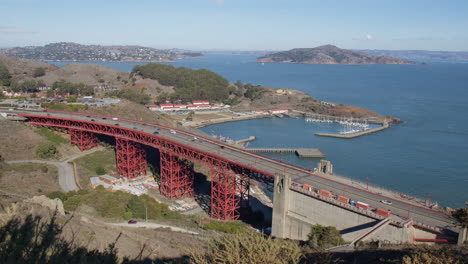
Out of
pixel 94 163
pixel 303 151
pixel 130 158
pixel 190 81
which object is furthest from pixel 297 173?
pixel 190 81

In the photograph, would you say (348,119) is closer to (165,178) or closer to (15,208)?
(165,178)

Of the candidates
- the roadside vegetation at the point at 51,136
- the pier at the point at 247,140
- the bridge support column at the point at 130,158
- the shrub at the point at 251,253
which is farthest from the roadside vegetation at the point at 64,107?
the shrub at the point at 251,253

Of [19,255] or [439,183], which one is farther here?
[439,183]

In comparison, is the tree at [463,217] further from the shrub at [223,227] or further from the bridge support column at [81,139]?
the bridge support column at [81,139]

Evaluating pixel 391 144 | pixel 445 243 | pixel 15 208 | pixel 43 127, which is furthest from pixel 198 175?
pixel 391 144

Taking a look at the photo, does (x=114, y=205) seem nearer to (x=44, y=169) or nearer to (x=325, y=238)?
(x=44, y=169)

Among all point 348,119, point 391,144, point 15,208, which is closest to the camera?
point 15,208
